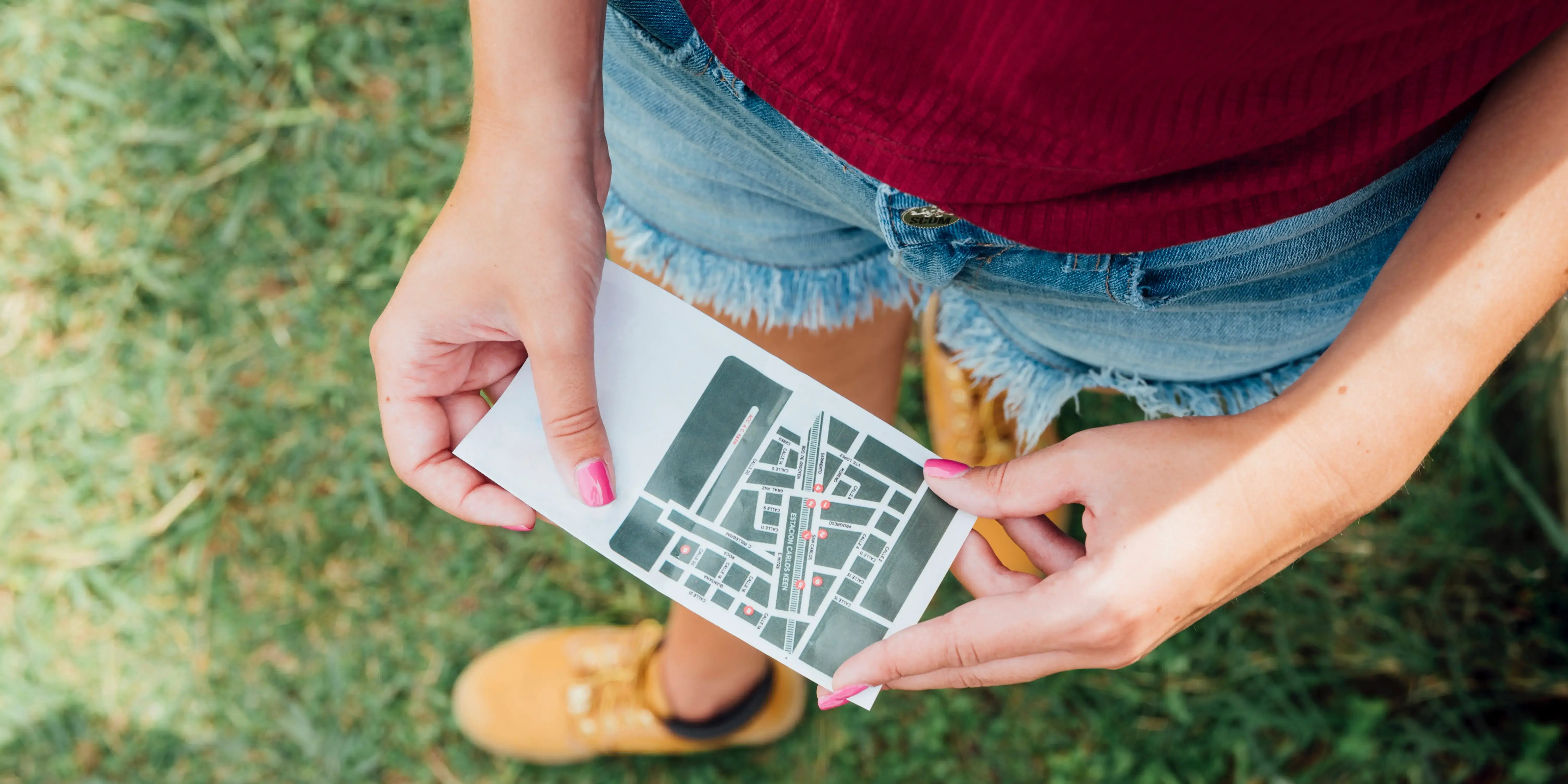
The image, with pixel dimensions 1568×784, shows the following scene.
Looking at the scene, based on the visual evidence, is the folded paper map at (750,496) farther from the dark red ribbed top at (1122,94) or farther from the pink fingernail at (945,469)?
the dark red ribbed top at (1122,94)

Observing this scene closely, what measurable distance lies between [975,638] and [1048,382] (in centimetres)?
39

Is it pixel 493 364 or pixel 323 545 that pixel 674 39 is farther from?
pixel 323 545

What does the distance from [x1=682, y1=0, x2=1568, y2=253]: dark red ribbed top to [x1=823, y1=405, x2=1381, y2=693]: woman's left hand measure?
158 mm

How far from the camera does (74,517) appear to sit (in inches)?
71.9

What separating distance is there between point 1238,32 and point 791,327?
2.04 feet

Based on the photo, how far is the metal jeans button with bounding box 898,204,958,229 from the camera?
0.76m

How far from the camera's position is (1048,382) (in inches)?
42.3

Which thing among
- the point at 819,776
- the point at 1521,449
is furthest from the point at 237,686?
the point at 1521,449

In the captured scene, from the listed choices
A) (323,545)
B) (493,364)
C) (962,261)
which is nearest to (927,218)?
(962,261)

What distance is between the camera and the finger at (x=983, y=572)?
0.85m

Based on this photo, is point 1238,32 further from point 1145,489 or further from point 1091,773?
point 1091,773

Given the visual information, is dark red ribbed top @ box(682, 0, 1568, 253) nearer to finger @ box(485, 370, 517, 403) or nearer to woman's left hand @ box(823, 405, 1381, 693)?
woman's left hand @ box(823, 405, 1381, 693)

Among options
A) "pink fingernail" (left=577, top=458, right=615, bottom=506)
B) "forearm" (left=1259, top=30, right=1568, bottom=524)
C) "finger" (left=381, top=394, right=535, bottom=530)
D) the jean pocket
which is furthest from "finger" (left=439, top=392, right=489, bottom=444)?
"forearm" (left=1259, top=30, right=1568, bottom=524)

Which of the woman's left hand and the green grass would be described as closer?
the woman's left hand
